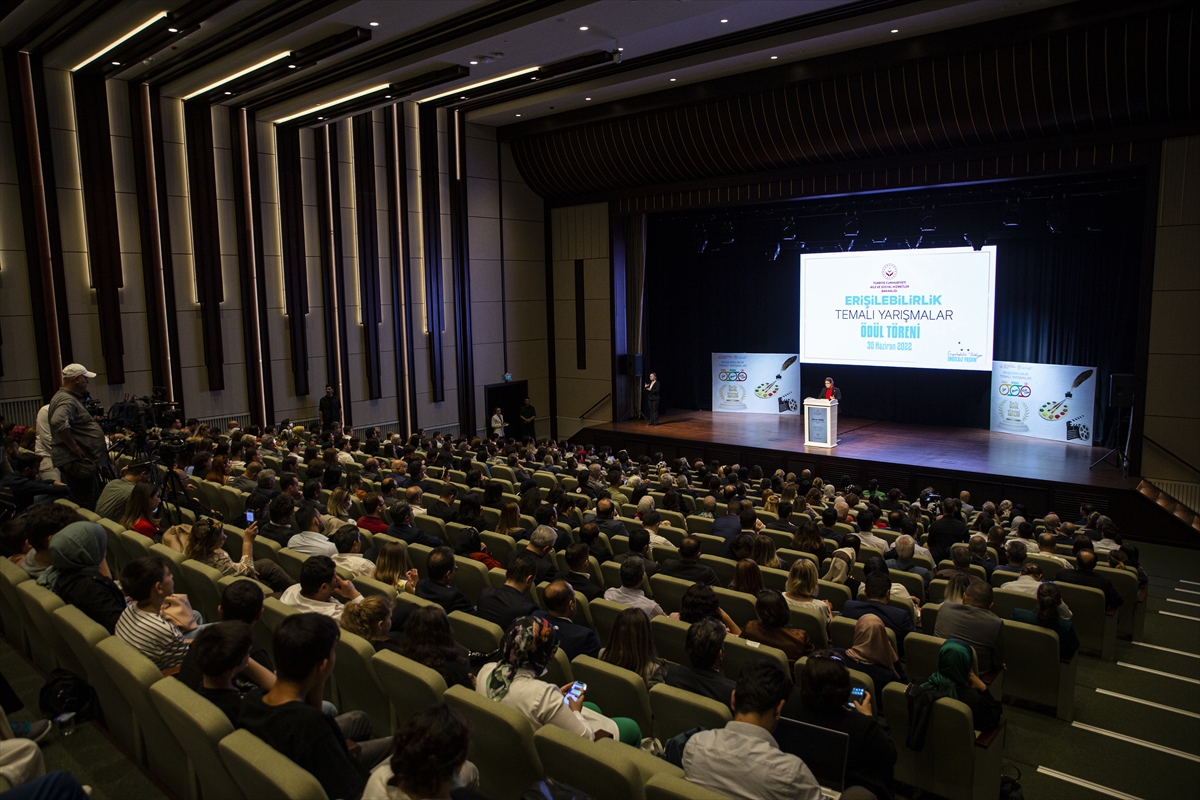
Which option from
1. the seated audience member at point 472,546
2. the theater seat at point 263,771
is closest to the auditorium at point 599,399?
the theater seat at point 263,771

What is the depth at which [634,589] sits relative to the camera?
4.41 metres

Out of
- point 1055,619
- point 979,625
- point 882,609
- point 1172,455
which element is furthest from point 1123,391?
point 882,609

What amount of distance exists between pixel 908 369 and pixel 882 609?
11.8 meters

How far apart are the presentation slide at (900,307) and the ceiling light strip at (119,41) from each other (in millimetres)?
10910

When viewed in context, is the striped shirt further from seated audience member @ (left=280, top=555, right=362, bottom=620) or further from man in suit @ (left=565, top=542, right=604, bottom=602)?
man in suit @ (left=565, top=542, right=604, bottom=602)

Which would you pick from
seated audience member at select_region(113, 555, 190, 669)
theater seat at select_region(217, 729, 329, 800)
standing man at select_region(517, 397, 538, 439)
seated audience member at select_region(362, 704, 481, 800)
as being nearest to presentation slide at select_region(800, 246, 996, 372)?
standing man at select_region(517, 397, 538, 439)

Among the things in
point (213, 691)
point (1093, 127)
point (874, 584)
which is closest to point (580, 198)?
point (1093, 127)

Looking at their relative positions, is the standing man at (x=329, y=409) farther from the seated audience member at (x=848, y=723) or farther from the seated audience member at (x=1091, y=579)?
the seated audience member at (x=848, y=723)

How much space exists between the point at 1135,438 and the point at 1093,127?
4100 mm

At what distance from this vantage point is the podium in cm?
1262

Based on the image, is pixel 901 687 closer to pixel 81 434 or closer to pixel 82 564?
pixel 82 564

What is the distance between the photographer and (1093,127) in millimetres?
10094

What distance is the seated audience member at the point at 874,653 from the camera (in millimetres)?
3768

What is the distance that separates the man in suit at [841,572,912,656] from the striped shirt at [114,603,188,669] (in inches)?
134
